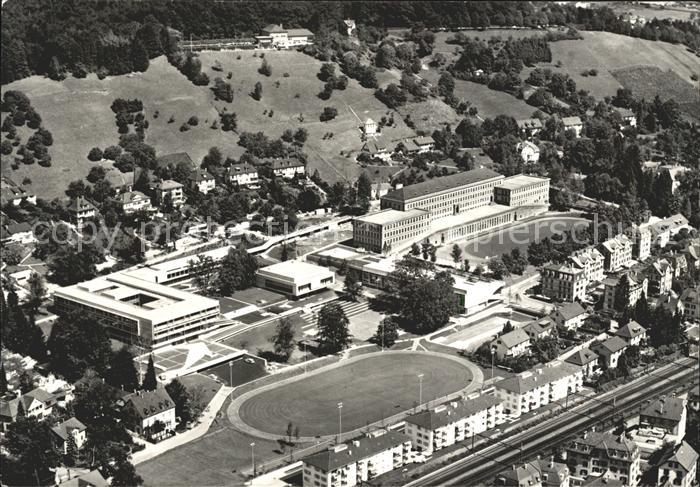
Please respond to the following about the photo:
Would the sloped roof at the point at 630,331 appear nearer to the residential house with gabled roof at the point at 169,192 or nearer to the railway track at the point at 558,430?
the railway track at the point at 558,430

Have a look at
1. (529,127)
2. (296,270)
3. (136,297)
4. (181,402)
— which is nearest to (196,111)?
(296,270)

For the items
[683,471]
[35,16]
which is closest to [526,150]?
[35,16]

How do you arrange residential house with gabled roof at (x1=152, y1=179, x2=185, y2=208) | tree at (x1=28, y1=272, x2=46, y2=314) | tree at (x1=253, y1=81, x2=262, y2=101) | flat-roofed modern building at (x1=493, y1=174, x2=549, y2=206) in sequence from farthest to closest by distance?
tree at (x1=253, y1=81, x2=262, y2=101) < flat-roofed modern building at (x1=493, y1=174, x2=549, y2=206) < residential house with gabled roof at (x1=152, y1=179, x2=185, y2=208) < tree at (x1=28, y1=272, x2=46, y2=314)

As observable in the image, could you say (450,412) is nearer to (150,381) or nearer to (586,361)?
(586,361)

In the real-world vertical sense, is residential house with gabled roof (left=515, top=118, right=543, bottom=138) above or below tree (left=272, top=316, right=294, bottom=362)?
above

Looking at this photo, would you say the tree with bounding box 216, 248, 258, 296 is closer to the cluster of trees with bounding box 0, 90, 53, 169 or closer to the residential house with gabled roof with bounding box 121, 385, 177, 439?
the residential house with gabled roof with bounding box 121, 385, 177, 439

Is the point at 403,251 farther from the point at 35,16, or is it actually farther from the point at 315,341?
the point at 35,16

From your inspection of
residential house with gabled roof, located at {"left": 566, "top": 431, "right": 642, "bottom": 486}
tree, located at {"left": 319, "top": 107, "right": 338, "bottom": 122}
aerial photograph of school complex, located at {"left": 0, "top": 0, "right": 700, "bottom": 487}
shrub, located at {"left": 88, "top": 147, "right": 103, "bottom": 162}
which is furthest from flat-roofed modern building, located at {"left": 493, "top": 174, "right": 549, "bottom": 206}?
residential house with gabled roof, located at {"left": 566, "top": 431, "right": 642, "bottom": 486}
